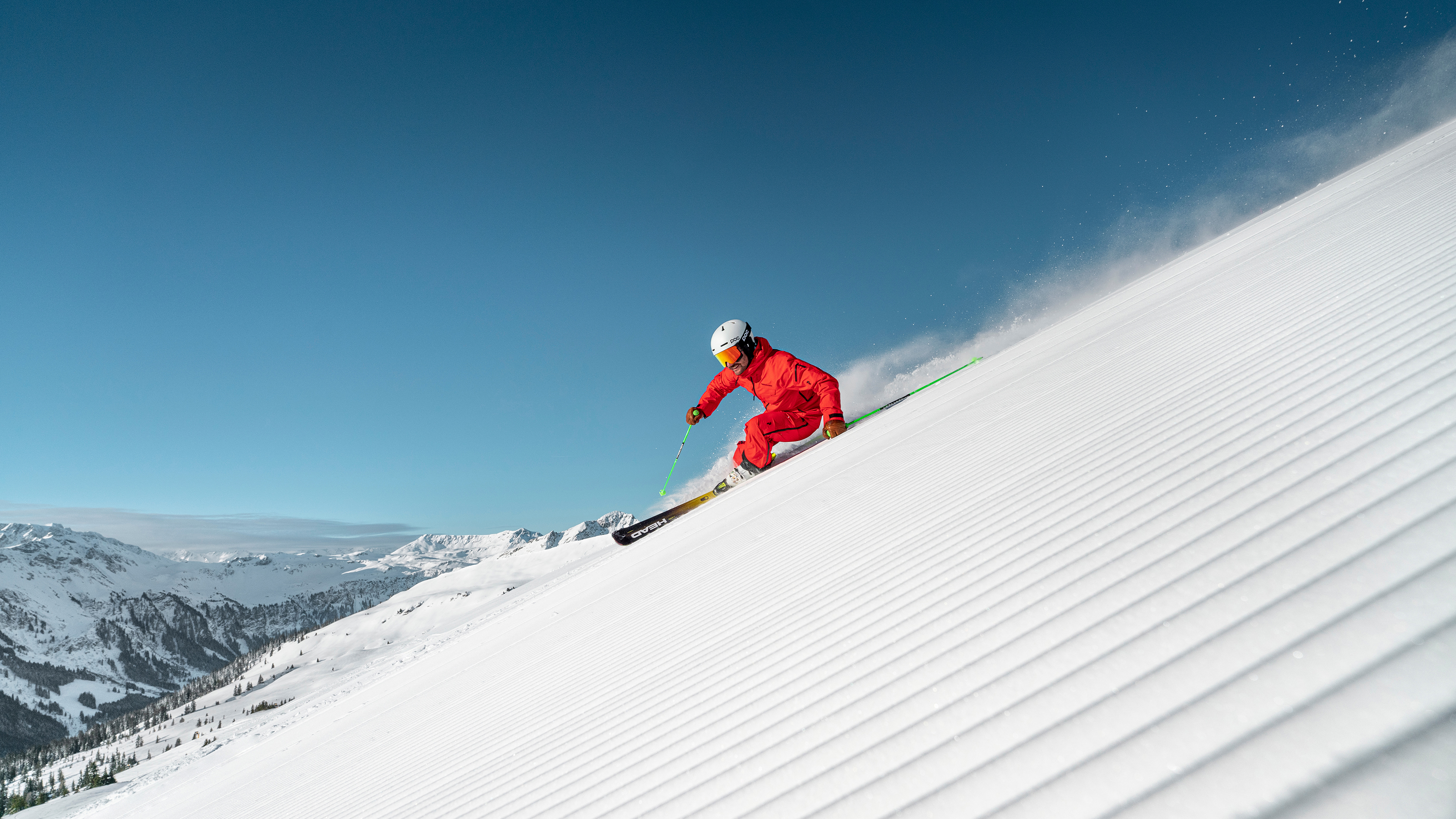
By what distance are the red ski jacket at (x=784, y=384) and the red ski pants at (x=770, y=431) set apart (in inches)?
4.4

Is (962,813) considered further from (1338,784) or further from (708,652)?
(708,652)

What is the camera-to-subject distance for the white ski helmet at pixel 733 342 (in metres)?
10.2

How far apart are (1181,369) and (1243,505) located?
2.60 metres

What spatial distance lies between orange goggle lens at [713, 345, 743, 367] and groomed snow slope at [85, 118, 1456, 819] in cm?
479

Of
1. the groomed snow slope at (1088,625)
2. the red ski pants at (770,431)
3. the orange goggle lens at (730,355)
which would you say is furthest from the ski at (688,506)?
the groomed snow slope at (1088,625)

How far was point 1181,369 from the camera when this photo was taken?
161 inches

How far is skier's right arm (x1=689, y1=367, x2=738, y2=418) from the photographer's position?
10.8m

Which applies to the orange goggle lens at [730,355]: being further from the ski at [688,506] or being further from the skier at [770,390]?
the ski at [688,506]

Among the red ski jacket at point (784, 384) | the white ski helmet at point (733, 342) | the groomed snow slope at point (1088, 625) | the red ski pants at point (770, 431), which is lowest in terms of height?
the groomed snow slope at point (1088, 625)

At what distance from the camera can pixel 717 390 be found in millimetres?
11008

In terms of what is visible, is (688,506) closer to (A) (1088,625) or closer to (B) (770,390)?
(B) (770,390)

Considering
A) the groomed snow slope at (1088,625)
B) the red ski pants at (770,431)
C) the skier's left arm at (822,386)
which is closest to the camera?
the groomed snow slope at (1088,625)

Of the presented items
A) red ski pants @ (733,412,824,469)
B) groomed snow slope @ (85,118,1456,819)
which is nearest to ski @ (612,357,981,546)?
red ski pants @ (733,412,824,469)

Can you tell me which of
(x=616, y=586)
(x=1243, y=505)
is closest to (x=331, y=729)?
(x=616, y=586)
